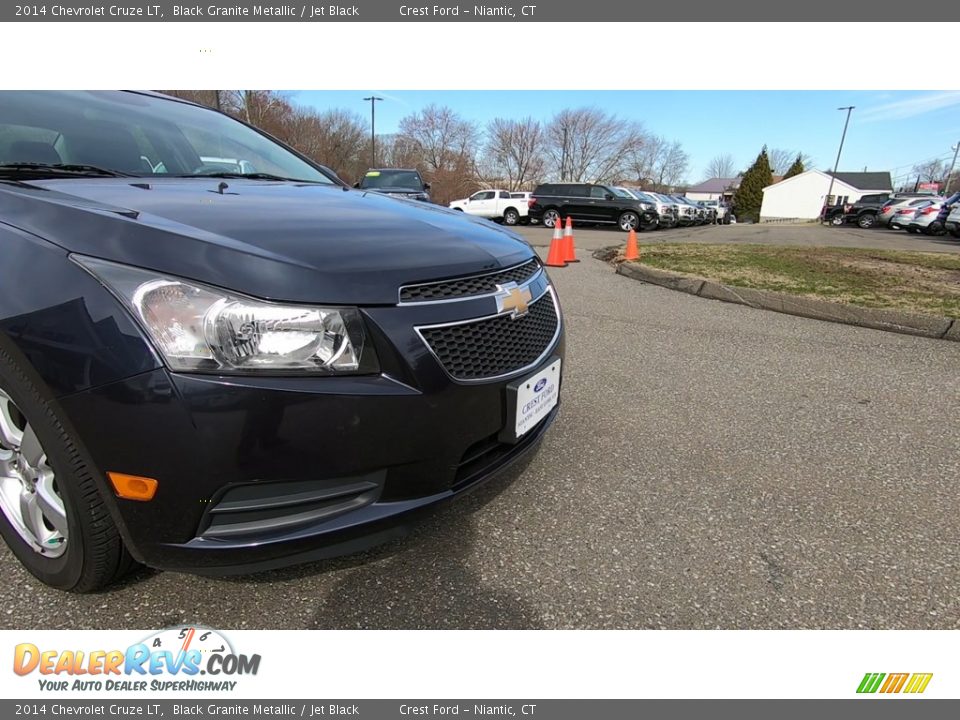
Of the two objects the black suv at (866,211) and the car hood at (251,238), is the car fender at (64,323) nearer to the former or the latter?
the car hood at (251,238)

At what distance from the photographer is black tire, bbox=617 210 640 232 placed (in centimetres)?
1989

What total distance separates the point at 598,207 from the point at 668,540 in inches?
770

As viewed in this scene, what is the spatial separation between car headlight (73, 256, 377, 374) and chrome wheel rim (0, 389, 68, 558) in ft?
2.04

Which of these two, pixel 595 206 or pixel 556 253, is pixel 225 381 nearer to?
pixel 556 253

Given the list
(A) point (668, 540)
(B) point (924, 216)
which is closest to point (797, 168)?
(B) point (924, 216)

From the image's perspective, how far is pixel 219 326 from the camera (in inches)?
52.2

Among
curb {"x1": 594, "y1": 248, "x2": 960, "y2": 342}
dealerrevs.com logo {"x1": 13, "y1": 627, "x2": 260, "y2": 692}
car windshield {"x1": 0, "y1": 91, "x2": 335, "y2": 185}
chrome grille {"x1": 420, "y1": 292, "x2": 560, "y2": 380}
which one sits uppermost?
car windshield {"x1": 0, "y1": 91, "x2": 335, "y2": 185}

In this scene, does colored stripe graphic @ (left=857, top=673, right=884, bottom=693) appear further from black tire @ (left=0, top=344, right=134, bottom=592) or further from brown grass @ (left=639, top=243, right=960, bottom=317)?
brown grass @ (left=639, top=243, right=960, bottom=317)

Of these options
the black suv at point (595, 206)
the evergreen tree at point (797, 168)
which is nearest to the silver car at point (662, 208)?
the black suv at point (595, 206)

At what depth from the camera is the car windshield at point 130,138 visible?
2141mm

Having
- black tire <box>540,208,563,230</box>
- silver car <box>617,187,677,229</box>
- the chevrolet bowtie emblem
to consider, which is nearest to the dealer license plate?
the chevrolet bowtie emblem

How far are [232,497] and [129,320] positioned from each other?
497 mm

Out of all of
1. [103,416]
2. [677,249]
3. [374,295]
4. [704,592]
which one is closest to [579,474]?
[704,592]

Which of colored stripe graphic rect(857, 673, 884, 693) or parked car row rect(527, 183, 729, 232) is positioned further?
parked car row rect(527, 183, 729, 232)
